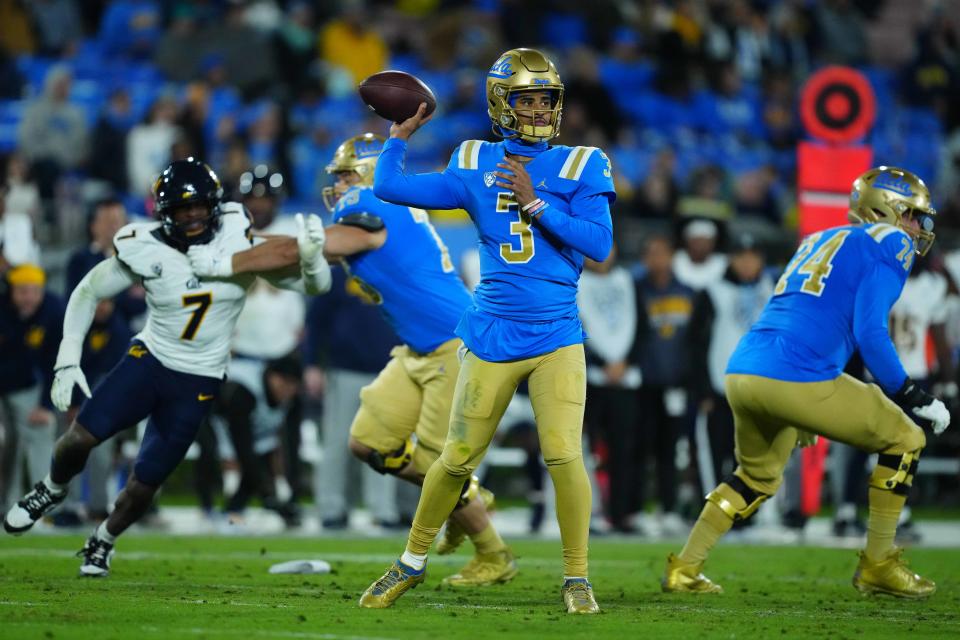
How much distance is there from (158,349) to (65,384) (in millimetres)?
475

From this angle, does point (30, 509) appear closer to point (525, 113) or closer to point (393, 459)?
point (393, 459)

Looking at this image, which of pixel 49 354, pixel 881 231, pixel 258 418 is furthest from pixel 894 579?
pixel 49 354

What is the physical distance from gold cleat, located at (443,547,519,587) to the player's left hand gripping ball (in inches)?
68.4

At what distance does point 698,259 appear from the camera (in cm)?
1220

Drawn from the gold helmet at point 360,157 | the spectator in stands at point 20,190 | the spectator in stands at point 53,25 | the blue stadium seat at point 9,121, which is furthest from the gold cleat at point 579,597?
the spectator in stands at point 53,25

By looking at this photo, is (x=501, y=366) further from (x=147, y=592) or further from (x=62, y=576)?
(x=62, y=576)

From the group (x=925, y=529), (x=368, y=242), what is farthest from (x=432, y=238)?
(x=925, y=529)

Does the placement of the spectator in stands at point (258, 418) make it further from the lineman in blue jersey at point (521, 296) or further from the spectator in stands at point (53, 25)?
the spectator in stands at point (53, 25)

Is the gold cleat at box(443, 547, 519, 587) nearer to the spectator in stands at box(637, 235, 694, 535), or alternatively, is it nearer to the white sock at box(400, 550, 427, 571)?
the white sock at box(400, 550, 427, 571)

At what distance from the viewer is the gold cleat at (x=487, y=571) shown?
749 cm

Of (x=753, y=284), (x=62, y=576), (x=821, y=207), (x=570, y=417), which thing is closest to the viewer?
(x=570, y=417)

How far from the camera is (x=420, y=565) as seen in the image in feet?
20.7

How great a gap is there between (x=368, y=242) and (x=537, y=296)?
154 cm

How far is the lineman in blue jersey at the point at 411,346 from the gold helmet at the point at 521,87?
1348 millimetres
